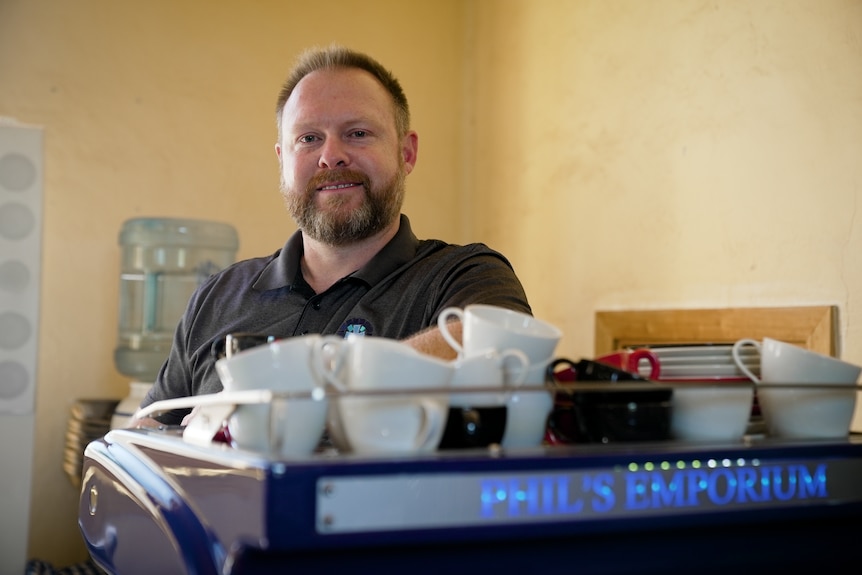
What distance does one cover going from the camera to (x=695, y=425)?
0.78 metres

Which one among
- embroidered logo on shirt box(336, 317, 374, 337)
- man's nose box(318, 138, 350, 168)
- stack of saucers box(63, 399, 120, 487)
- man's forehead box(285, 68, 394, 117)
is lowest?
stack of saucers box(63, 399, 120, 487)

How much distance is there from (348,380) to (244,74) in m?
3.10

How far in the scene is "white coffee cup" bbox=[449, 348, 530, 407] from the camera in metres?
0.74

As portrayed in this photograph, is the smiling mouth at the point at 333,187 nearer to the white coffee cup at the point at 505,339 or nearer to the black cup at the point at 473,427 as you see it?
the white coffee cup at the point at 505,339

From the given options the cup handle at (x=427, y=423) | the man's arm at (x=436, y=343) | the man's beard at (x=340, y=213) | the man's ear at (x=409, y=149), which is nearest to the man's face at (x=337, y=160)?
the man's beard at (x=340, y=213)

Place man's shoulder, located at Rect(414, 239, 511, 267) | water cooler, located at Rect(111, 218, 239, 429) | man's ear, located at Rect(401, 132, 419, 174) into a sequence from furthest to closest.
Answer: water cooler, located at Rect(111, 218, 239, 429), man's ear, located at Rect(401, 132, 419, 174), man's shoulder, located at Rect(414, 239, 511, 267)

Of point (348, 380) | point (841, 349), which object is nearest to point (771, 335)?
point (841, 349)

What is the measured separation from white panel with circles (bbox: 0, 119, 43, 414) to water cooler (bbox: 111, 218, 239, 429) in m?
0.38

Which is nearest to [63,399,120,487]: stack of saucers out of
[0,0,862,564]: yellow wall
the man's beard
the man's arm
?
[0,0,862,564]: yellow wall

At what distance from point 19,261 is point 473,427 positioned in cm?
267

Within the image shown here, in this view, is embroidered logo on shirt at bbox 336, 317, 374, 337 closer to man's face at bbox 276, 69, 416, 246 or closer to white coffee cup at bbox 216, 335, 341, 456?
man's face at bbox 276, 69, 416, 246

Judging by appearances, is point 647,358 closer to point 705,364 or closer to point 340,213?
point 705,364

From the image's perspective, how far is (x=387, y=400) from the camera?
68cm

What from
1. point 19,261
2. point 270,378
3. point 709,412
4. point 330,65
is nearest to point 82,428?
point 19,261
